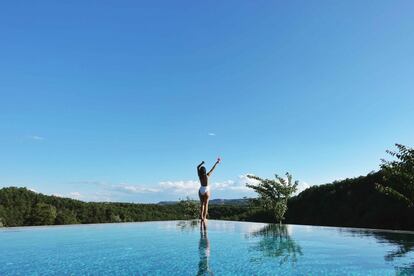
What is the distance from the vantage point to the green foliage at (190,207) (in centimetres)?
3195

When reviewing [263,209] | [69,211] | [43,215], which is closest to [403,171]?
[263,209]

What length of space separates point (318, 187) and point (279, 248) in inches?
1413

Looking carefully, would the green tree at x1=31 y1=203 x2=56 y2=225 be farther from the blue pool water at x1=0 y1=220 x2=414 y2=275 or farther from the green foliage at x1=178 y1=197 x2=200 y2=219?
the blue pool water at x1=0 y1=220 x2=414 y2=275

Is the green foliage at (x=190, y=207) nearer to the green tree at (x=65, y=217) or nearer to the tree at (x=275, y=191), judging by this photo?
the tree at (x=275, y=191)

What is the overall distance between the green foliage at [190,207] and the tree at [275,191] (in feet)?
32.4

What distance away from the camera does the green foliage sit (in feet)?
105

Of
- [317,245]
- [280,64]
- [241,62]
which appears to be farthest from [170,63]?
[317,245]

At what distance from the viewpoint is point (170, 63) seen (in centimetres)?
2781

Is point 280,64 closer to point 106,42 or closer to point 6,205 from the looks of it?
point 106,42

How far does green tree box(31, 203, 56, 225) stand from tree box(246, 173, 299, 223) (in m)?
30.9

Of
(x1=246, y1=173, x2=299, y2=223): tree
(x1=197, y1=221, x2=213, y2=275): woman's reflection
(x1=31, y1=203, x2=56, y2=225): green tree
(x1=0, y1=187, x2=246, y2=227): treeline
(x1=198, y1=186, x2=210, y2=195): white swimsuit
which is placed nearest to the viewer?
(x1=197, y1=221, x2=213, y2=275): woman's reflection

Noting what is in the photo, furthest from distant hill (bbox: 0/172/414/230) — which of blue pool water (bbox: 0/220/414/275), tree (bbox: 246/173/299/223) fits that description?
blue pool water (bbox: 0/220/414/275)

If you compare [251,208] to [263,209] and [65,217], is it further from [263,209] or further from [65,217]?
[65,217]

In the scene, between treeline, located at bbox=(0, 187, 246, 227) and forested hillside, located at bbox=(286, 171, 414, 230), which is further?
treeline, located at bbox=(0, 187, 246, 227)
